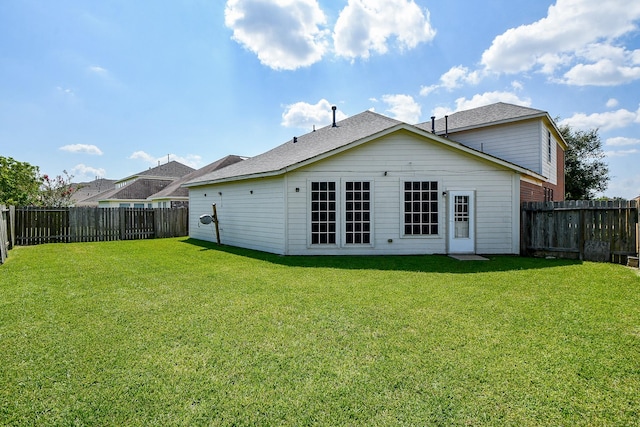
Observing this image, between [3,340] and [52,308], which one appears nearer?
[3,340]

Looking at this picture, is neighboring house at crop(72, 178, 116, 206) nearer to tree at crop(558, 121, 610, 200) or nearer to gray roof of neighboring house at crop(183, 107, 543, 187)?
gray roof of neighboring house at crop(183, 107, 543, 187)

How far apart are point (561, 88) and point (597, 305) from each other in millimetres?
16410

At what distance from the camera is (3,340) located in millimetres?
3594

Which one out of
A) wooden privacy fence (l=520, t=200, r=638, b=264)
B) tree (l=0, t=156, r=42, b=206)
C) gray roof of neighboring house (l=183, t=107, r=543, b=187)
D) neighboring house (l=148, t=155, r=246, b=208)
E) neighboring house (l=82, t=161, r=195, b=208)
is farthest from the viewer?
neighboring house (l=82, t=161, r=195, b=208)

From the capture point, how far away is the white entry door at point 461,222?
1015 cm

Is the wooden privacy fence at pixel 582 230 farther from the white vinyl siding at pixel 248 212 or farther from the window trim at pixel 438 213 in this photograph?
the white vinyl siding at pixel 248 212

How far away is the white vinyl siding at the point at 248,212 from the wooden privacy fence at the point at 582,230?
795cm

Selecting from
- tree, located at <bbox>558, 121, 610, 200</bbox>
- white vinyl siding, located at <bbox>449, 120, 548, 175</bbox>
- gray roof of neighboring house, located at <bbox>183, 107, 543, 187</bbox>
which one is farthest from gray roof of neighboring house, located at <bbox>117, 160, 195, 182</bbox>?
tree, located at <bbox>558, 121, 610, 200</bbox>

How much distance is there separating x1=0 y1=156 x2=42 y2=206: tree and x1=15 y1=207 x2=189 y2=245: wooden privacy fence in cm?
780

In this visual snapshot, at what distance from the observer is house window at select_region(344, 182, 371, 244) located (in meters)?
10.1

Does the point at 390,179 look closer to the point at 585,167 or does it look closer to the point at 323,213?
the point at 323,213

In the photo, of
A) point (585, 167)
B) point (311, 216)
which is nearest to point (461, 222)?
point (311, 216)

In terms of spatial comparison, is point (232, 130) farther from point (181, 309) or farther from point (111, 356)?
point (111, 356)

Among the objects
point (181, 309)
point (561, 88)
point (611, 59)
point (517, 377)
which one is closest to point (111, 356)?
point (181, 309)
